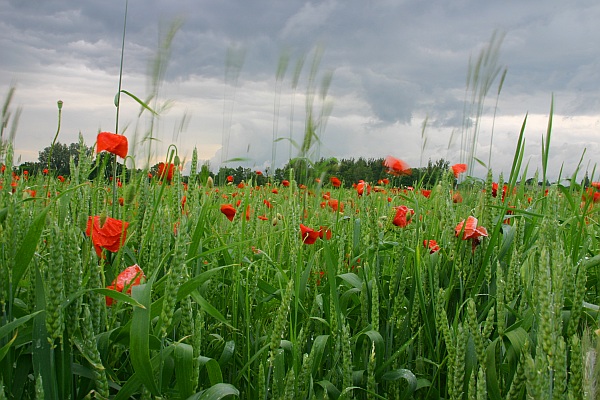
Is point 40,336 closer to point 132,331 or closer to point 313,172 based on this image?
point 132,331

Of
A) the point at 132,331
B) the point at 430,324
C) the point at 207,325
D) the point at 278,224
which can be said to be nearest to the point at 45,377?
the point at 132,331

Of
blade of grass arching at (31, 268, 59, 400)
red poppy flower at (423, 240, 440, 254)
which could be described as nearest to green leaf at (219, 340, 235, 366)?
blade of grass arching at (31, 268, 59, 400)

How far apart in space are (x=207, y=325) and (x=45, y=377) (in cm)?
66

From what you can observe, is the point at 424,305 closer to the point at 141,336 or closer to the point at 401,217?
the point at 401,217

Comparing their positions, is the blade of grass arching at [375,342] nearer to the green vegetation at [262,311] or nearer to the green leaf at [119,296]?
the green vegetation at [262,311]

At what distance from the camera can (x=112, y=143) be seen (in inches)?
58.9

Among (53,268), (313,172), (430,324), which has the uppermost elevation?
(313,172)

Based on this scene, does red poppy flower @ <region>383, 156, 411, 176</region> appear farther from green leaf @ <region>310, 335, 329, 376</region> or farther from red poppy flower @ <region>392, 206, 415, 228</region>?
green leaf @ <region>310, 335, 329, 376</region>

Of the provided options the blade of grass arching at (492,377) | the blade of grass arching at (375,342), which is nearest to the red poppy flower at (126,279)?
the blade of grass arching at (375,342)

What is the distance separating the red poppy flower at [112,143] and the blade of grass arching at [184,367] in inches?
29.1

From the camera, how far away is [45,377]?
0.89 m

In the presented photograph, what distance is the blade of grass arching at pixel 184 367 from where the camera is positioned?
0.96m

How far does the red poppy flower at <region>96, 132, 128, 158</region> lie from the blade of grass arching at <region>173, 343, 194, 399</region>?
738mm

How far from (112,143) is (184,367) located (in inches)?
30.9
